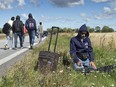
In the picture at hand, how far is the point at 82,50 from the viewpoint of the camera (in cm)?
1146

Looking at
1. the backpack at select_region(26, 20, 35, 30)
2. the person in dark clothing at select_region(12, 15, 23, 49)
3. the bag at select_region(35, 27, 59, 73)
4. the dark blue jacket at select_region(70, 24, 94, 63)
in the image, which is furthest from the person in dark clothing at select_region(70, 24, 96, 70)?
the person in dark clothing at select_region(12, 15, 23, 49)

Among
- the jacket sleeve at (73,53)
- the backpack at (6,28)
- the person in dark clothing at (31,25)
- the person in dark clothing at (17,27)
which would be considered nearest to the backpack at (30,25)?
the person in dark clothing at (31,25)

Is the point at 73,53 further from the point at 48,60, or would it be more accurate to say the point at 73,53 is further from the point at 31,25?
the point at 31,25

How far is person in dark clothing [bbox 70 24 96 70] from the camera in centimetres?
1125

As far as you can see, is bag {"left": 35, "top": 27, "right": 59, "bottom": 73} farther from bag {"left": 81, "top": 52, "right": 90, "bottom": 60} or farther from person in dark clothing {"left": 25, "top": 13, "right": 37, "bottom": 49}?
person in dark clothing {"left": 25, "top": 13, "right": 37, "bottom": 49}

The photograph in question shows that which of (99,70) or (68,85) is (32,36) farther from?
(68,85)

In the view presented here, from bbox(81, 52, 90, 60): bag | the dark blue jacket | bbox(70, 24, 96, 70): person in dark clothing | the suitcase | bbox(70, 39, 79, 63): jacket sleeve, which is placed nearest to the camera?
the suitcase

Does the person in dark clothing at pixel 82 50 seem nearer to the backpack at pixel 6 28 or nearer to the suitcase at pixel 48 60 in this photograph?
the suitcase at pixel 48 60

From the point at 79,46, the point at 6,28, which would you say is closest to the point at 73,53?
the point at 79,46

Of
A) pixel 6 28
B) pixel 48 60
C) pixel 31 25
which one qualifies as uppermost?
pixel 31 25

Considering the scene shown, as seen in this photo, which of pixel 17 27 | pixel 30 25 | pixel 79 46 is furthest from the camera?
pixel 17 27

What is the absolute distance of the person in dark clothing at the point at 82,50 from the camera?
11.2m

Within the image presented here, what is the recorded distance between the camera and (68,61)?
41.1 feet

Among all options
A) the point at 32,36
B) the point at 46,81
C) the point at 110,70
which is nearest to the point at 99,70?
the point at 110,70
